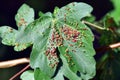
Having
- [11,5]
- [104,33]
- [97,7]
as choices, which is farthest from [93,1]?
[104,33]

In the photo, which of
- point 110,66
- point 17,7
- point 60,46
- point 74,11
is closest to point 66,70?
point 60,46

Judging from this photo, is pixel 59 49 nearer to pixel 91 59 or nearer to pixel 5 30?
pixel 91 59

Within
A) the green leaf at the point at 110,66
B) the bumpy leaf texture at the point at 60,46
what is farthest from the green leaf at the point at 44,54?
the green leaf at the point at 110,66

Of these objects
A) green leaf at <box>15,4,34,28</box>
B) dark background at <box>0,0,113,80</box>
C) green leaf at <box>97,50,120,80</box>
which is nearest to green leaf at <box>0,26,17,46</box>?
green leaf at <box>15,4,34,28</box>

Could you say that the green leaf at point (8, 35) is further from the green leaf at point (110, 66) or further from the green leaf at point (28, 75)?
the green leaf at point (110, 66)

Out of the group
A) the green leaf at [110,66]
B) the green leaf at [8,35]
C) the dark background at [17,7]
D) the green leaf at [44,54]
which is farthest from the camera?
the dark background at [17,7]

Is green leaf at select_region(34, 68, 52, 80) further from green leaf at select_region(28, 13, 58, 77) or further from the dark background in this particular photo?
the dark background

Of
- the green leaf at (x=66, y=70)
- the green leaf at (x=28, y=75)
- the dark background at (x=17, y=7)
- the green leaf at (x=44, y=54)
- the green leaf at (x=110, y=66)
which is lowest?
the dark background at (x=17, y=7)
